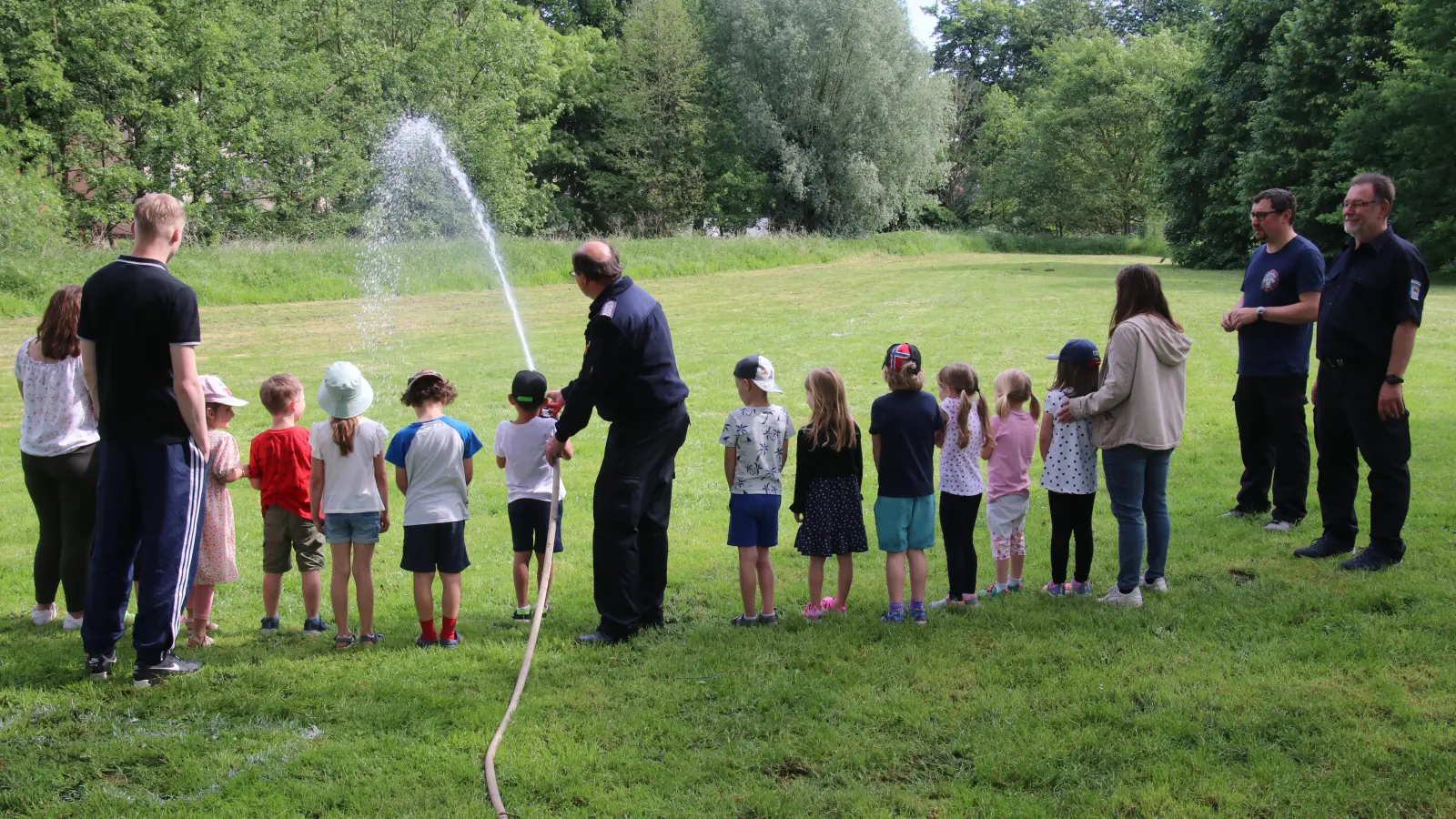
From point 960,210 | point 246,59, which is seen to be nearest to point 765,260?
point 246,59

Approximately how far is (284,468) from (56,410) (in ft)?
3.86

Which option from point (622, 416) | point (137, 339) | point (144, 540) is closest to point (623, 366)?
point (622, 416)

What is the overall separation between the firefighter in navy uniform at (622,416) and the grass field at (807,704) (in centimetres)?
38

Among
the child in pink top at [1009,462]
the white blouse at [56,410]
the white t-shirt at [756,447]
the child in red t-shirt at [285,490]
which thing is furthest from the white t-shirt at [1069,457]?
the white blouse at [56,410]

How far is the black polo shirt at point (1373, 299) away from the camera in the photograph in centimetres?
611

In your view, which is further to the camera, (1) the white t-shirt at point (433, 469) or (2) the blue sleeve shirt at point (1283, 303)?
(2) the blue sleeve shirt at point (1283, 303)

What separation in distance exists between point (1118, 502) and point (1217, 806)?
7.87 feet

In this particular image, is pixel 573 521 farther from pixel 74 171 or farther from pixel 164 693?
pixel 74 171

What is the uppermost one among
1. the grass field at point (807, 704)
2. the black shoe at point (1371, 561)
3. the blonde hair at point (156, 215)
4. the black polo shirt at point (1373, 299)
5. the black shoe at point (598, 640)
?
the blonde hair at point (156, 215)

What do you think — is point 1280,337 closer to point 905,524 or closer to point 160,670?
point 905,524

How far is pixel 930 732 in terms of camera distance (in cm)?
434

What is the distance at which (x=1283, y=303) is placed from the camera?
713 centimetres

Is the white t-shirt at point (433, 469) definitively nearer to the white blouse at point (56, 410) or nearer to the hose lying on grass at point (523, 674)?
the hose lying on grass at point (523, 674)

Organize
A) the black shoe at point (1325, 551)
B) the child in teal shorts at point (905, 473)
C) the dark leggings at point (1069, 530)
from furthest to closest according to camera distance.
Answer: the black shoe at point (1325, 551) → the dark leggings at point (1069, 530) → the child in teal shorts at point (905, 473)
